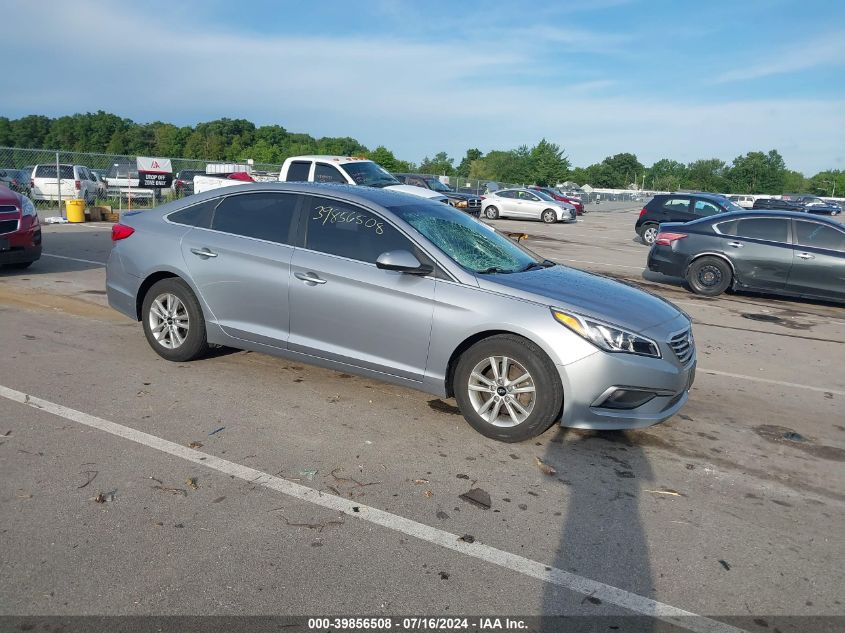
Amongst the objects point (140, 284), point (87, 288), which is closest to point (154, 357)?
point (140, 284)

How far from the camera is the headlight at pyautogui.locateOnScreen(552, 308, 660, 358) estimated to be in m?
4.62

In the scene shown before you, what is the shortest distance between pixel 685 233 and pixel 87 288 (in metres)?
9.81

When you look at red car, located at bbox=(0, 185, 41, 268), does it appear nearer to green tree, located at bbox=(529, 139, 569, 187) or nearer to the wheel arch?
the wheel arch

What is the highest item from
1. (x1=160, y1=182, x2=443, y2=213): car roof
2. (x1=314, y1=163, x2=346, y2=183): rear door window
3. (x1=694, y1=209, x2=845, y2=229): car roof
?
(x1=314, y1=163, x2=346, y2=183): rear door window

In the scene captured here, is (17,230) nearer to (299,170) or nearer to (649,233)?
(299,170)

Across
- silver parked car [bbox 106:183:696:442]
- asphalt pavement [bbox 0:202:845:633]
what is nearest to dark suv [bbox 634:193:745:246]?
asphalt pavement [bbox 0:202:845:633]

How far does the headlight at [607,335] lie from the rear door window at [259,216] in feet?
7.68

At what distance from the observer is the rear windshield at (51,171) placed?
2377 centimetres

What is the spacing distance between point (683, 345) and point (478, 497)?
2.00 m

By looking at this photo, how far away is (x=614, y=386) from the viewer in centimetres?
457

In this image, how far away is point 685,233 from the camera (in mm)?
12633

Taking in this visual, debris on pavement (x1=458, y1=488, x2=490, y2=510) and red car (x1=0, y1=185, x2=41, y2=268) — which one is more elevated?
red car (x1=0, y1=185, x2=41, y2=268)

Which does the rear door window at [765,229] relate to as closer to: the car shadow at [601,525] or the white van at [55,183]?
the car shadow at [601,525]

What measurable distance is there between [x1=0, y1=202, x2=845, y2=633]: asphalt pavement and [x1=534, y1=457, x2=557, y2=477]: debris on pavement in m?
0.02
